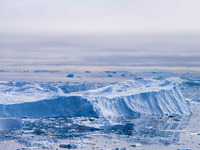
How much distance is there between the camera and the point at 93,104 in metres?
13.2

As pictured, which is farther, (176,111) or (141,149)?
(176,111)

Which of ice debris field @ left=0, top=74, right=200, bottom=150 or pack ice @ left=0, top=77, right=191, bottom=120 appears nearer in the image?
ice debris field @ left=0, top=74, right=200, bottom=150

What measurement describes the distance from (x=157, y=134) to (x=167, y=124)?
186cm

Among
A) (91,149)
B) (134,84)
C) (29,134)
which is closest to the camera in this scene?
(91,149)

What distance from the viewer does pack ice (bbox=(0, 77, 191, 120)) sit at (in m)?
13.1

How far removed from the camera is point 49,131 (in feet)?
33.0

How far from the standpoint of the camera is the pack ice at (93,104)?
1309cm

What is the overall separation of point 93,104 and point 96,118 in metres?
0.73

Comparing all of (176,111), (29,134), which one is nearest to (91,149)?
(29,134)

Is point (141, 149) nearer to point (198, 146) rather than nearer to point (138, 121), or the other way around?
point (198, 146)

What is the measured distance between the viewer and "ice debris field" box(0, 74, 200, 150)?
8.76 meters

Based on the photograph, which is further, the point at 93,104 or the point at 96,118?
the point at 93,104

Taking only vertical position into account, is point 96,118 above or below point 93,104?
below

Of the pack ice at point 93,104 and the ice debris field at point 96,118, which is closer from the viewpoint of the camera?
the ice debris field at point 96,118
